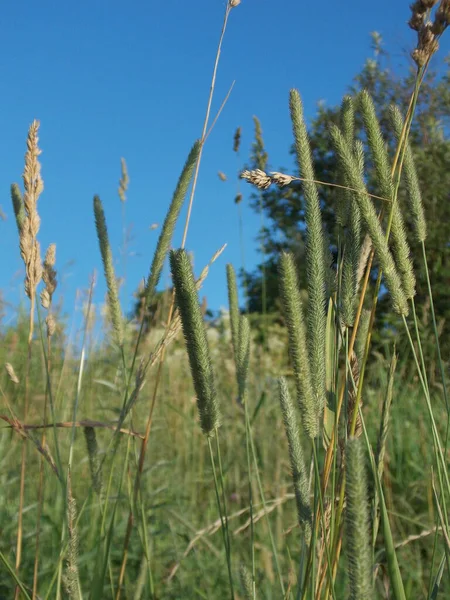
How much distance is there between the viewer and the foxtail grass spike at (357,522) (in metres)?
0.47

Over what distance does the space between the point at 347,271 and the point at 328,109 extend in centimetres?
835

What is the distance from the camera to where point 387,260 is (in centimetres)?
82

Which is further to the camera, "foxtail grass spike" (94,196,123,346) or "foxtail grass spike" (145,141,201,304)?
"foxtail grass spike" (94,196,123,346)

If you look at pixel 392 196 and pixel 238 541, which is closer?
pixel 392 196

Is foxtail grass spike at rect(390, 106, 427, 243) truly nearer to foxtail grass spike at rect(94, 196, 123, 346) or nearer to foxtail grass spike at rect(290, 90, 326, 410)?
foxtail grass spike at rect(290, 90, 326, 410)

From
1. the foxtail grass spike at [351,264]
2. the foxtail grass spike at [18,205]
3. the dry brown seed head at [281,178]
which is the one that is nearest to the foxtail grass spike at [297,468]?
the foxtail grass spike at [351,264]

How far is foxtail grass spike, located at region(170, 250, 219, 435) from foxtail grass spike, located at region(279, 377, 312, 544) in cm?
9

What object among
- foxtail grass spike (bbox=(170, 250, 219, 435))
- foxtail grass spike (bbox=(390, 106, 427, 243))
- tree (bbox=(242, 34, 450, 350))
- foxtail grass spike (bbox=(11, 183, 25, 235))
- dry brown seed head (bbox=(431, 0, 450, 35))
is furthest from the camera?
tree (bbox=(242, 34, 450, 350))

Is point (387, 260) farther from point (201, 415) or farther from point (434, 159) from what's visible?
point (434, 159)

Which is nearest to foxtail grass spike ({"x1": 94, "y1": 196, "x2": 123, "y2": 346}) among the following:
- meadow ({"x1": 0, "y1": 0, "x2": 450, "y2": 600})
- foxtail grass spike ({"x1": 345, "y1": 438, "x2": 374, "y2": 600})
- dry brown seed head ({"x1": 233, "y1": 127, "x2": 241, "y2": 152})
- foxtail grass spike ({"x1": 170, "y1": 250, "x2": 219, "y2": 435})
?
meadow ({"x1": 0, "y1": 0, "x2": 450, "y2": 600})

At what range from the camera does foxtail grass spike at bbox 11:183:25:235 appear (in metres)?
1.19

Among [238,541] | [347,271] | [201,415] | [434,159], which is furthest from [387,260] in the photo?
[434,159]

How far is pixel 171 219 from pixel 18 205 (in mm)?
326

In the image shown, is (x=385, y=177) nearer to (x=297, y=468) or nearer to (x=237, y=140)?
(x=297, y=468)
